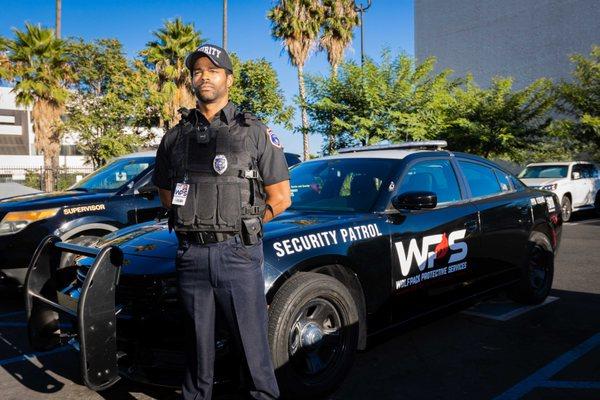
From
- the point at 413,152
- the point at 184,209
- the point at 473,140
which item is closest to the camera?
the point at 184,209

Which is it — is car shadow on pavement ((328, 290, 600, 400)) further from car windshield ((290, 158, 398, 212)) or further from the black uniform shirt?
the black uniform shirt

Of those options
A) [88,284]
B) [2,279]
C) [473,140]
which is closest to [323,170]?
[88,284]

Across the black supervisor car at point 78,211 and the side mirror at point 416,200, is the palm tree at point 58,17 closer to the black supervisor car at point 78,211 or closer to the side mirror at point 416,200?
the black supervisor car at point 78,211

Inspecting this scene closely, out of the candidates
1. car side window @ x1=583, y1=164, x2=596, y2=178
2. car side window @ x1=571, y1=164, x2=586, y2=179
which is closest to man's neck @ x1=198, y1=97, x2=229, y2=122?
car side window @ x1=571, y1=164, x2=586, y2=179

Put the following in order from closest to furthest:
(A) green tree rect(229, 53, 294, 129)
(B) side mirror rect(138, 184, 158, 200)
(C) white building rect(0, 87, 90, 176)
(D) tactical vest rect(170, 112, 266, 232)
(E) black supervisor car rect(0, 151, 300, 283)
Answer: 1. (D) tactical vest rect(170, 112, 266, 232)
2. (E) black supervisor car rect(0, 151, 300, 283)
3. (B) side mirror rect(138, 184, 158, 200)
4. (A) green tree rect(229, 53, 294, 129)
5. (C) white building rect(0, 87, 90, 176)

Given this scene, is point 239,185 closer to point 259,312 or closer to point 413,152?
point 259,312

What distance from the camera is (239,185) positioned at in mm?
2311

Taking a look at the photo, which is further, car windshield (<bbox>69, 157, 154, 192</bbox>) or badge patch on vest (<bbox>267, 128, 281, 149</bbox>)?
car windshield (<bbox>69, 157, 154, 192</bbox>)

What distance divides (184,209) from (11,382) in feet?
7.52

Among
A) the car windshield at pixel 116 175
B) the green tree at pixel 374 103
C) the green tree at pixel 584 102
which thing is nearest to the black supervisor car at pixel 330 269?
the car windshield at pixel 116 175

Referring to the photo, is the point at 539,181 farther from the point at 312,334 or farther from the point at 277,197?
the point at 277,197

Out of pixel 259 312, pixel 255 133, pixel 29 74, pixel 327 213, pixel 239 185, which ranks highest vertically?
pixel 29 74

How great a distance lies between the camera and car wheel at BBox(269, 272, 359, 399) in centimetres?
279

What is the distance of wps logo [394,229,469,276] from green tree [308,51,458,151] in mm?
9281
